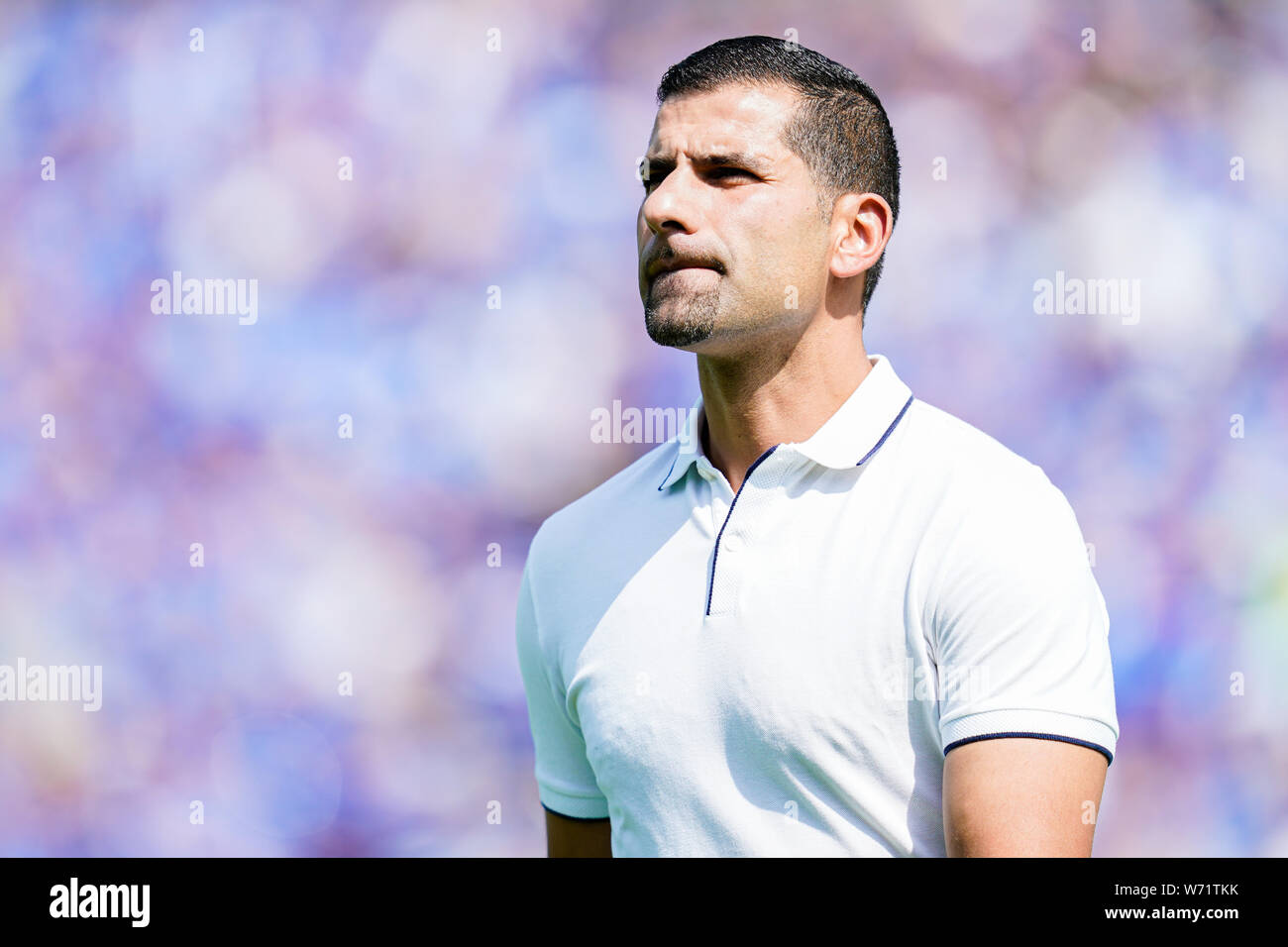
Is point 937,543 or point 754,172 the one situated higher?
point 754,172

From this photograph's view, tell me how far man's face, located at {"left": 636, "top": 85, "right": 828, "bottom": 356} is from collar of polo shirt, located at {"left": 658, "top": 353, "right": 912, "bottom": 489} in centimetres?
11

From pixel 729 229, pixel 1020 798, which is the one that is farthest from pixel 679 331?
pixel 1020 798

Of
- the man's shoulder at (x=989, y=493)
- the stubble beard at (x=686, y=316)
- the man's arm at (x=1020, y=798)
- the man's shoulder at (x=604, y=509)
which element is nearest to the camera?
the man's arm at (x=1020, y=798)

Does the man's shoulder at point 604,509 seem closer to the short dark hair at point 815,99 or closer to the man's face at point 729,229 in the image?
the man's face at point 729,229

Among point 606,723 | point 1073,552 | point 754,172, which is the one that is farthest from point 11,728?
point 1073,552

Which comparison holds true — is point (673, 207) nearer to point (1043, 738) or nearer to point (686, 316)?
point (686, 316)

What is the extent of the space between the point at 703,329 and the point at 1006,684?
0.46 meters

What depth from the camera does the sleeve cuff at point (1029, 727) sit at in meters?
1.10

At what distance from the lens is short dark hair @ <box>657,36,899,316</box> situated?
137 centimetres

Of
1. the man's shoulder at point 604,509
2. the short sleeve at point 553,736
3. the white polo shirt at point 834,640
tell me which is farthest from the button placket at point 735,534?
the short sleeve at point 553,736

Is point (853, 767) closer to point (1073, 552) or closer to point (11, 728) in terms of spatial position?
point (1073, 552)

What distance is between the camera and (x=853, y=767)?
3.85 feet

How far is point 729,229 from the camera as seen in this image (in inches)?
51.6

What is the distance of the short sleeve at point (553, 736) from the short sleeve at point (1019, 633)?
0.45m
